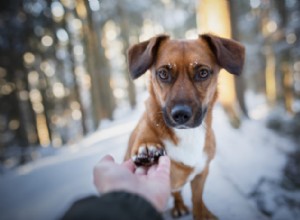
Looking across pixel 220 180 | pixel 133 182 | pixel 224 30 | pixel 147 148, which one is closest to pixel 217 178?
pixel 220 180

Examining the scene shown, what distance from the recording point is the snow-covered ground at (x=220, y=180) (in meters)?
4.13

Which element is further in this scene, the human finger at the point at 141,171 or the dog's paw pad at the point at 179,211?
the dog's paw pad at the point at 179,211

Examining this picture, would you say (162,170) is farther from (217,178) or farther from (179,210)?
(217,178)

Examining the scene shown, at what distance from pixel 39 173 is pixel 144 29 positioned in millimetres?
19213

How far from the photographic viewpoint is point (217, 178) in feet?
15.6

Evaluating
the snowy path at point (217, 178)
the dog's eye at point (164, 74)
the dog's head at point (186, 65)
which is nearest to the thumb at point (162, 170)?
the dog's head at point (186, 65)

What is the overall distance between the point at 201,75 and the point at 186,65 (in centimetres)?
22

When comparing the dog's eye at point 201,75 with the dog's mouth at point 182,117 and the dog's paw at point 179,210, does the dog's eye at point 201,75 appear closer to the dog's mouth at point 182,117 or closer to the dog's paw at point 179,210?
the dog's mouth at point 182,117

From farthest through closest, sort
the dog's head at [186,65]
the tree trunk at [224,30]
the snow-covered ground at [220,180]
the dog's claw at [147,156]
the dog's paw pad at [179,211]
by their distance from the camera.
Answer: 1. the tree trunk at [224,30]
2. the snow-covered ground at [220,180]
3. the dog's paw pad at [179,211]
4. the dog's head at [186,65]
5. the dog's claw at [147,156]

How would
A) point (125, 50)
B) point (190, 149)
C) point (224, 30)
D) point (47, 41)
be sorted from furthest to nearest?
point (47, 41) → point (125, 50) → point (224, 30) → point (190, 149)

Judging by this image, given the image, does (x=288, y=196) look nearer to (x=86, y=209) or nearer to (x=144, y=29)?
(x=86, y=209)

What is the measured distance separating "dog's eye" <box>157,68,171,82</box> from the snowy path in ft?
Answer: 6.08

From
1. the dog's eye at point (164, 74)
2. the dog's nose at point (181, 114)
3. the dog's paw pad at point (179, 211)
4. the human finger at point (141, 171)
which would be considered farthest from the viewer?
the dog's paw pad at point (179, 211)

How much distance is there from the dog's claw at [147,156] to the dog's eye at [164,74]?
976 millimetres
